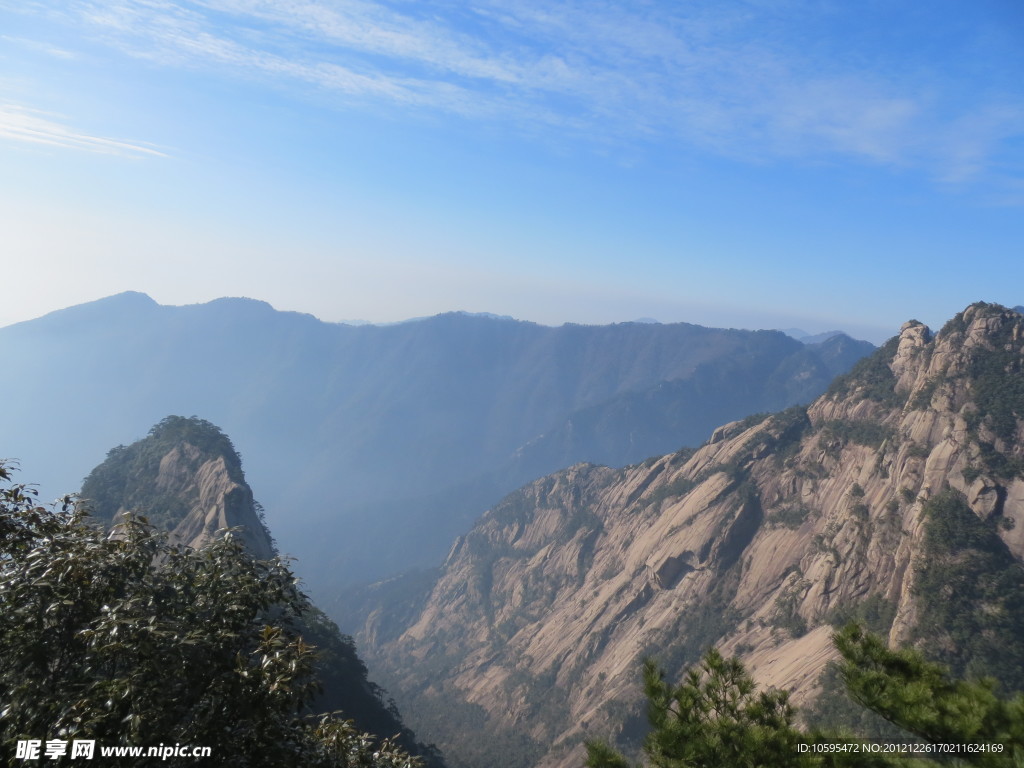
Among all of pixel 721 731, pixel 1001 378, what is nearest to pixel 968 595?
pixel 1001 378

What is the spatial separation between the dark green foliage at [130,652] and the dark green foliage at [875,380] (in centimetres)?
9200

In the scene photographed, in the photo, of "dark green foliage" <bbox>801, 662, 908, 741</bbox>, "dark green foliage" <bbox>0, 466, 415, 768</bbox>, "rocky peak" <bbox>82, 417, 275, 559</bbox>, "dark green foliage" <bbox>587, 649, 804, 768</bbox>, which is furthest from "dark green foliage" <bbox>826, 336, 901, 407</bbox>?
"dark green foliage" <bbox>0, 466, 415, 768</bbox>

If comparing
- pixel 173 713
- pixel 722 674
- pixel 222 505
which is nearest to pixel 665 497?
pixel 222 505

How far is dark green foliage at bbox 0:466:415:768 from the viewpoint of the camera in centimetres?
858

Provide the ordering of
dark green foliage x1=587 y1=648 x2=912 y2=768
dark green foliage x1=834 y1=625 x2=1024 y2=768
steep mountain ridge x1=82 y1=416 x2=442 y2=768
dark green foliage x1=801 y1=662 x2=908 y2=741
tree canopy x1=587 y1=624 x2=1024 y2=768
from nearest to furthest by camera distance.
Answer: dark green foliage x1=834 y1=625 x2=1024 y2=768 → tree canopy x1=587 y1=624 x2=1024 y2=768 → dark green foliage x1=587 y1=648 x2=912 y2=768 → dark green foliage x1=801 y1=662 x2=908 y2=741 → steep mountain ridge x1=82 y1=416 x2=442 y2=768

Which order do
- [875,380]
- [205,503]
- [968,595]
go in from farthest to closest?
1. [875,380]
2. [205,503]
3. [968,595]

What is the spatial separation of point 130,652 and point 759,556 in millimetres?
89338

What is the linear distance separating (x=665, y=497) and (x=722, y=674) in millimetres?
100151

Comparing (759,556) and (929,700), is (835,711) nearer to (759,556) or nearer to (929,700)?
(759,556)

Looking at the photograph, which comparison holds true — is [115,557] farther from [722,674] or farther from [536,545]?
[536,545]

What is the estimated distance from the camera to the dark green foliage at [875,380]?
281ft

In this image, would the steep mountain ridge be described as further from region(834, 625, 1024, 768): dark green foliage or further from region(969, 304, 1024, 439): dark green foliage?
region(969, 304, 1024, 439): dark green foliage

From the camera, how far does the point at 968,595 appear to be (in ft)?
177

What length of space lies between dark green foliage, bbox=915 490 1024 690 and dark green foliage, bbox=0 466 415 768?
56.6 meters
